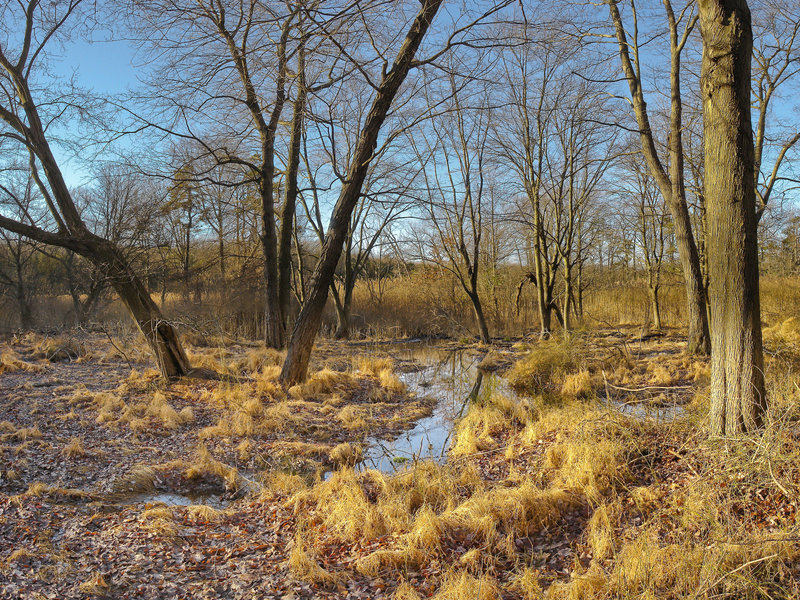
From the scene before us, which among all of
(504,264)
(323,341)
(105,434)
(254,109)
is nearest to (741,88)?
(105,434)

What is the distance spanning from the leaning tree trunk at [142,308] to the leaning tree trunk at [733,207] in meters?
8.20

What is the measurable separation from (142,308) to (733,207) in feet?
28.4

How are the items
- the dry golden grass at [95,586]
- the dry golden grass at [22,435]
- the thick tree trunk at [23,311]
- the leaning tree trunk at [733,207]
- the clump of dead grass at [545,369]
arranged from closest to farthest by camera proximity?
the dry golden grass at [95,586] → the leaning tree trunk at [733,207] → the dry golden grass at [22,435] → the clump of dead grass at [545,369] → the thick tree trunk at [23,311]

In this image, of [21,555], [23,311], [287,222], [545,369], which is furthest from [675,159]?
[23,311]

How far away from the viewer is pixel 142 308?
896 cm

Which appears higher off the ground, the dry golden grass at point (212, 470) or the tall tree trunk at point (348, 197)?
the tall tree trunk at point (348, 197)

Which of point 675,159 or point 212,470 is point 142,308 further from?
point 675,159

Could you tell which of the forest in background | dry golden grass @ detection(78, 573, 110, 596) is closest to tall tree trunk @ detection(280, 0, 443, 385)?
the forest in background

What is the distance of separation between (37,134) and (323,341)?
9.73 m

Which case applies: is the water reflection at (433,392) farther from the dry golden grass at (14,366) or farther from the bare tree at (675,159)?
the dry golden grass at (14,366)

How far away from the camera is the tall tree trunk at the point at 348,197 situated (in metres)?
7.82

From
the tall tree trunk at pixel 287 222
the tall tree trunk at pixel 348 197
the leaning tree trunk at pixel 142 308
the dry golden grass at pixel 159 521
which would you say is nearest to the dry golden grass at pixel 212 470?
the dry golden grass at pixel 159 521

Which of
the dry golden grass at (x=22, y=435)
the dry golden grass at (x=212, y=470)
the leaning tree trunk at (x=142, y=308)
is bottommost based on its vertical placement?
the dry golden grass at (x=212, y=470)

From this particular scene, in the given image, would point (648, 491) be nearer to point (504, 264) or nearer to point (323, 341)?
point (323, 341)
